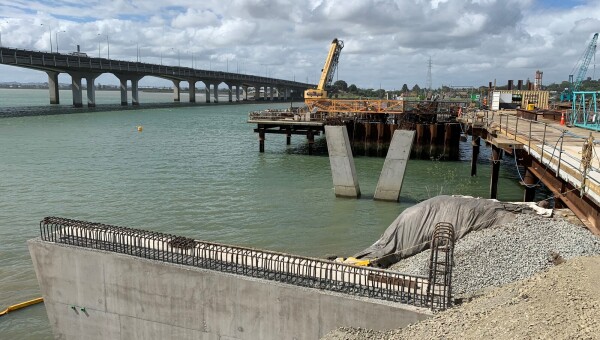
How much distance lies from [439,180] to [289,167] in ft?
33.6

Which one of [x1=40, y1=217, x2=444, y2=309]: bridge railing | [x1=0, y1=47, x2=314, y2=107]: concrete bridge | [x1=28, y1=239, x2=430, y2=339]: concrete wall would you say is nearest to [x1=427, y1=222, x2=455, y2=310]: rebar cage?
[x1=40, y1=217, x2=444, y2=309]: bridge railing

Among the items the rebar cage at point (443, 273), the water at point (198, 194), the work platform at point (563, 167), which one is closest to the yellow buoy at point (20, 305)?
the water at point (198, 194)

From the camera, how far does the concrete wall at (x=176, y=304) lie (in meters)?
8.91

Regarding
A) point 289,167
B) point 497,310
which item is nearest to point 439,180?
point 289,167

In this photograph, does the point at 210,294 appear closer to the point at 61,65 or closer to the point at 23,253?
the point at 23,253

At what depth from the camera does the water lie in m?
17.0

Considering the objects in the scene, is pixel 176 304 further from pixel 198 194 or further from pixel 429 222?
pixel 198 194

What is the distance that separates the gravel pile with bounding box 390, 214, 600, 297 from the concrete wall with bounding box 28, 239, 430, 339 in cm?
232

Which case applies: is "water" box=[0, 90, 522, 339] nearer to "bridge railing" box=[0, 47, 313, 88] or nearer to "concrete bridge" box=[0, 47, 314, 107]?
"bridge railing" box=[0, 47, 313, 88]

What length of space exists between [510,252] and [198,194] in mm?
16816

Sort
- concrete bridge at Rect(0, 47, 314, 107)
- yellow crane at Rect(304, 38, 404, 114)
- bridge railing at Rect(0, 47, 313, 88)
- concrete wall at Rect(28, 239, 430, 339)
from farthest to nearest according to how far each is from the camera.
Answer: concrete bridge at Rect(0, 47, 314, 107)
bridge railing at Rect(0, 47, 313, 88)
yellow crane at Rect(304, 38, 404, 114)
concrete wall at Rect(28, 239, 430, 339)

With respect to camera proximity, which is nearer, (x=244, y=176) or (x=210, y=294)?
(x=210, y=294)

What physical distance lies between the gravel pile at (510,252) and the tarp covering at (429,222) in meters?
0.40

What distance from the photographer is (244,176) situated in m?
30.3
